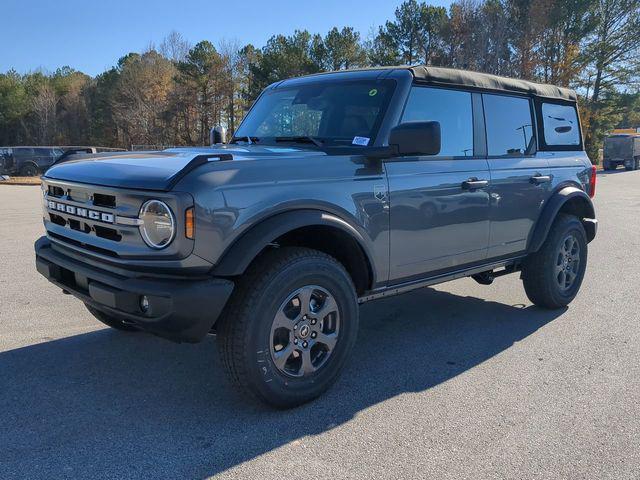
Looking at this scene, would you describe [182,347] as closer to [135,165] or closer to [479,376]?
[135,165]

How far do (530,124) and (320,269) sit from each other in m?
2.96

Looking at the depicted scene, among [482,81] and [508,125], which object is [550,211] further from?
[482,81]

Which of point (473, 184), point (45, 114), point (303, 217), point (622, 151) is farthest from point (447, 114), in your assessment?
point (45, 114)

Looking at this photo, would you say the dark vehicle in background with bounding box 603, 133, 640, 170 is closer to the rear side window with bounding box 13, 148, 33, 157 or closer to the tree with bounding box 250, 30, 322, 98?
the tree with bounding box 250, 30, 322, 98

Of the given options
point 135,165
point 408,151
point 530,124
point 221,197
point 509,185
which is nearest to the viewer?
point 221,197

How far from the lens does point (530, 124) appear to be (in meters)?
5.11

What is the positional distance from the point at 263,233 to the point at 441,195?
5.10 ft

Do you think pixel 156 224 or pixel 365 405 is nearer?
pixel 156 224

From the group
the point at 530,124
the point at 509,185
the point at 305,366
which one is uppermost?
the point at 530,124

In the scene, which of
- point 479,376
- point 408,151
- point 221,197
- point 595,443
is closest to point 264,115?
point 408,151

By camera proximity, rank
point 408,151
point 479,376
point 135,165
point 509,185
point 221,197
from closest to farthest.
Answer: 1. point 221,197
2. point 135,165
3. point 408,151
4. point 479,376
5. point 509,185

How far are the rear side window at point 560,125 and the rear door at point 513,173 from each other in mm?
261

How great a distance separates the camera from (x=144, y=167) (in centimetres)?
306

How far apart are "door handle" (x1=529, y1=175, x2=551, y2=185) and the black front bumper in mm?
3131
